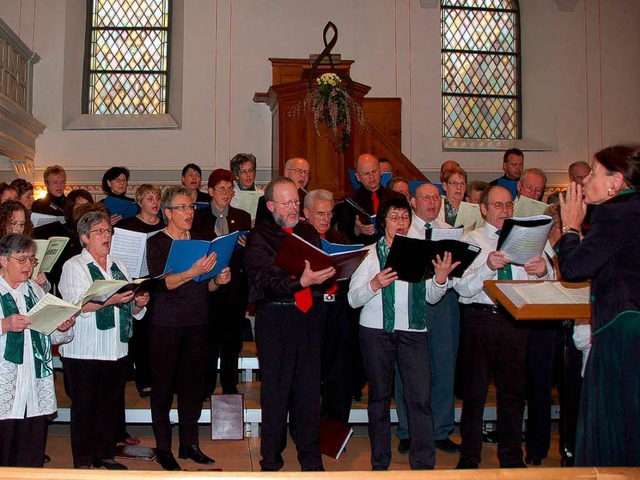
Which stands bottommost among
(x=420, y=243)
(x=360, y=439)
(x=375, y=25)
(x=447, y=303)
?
(x=360, y=439)

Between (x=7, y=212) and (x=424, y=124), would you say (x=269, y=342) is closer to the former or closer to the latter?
(x=7, y=212)

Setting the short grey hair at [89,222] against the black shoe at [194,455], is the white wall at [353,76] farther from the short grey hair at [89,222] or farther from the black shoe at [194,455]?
the black shoe at [194,455]

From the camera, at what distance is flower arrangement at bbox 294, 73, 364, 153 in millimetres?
Answer: 7285

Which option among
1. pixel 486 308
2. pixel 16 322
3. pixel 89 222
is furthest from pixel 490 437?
pixel 16 322

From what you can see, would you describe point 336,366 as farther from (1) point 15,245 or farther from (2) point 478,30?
(2) point 478,30

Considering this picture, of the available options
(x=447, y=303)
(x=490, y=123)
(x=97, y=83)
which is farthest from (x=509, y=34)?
(x=447, y=303)

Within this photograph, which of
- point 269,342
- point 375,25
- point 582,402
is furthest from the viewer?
point 375,25

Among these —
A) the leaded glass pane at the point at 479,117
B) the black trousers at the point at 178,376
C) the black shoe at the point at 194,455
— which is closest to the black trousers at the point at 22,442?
the black trousers at the point at 178,376

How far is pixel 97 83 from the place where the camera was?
1088 cm

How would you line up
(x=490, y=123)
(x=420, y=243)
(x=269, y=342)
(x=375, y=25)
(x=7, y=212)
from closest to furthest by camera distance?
(x=420, y=243)
(x=269, y=342)
(x=7, y=212)
(x=375, y=25)
(x=490, y=123)

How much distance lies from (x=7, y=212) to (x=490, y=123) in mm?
8613

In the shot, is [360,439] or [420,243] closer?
[420,243]

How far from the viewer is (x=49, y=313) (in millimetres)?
3348

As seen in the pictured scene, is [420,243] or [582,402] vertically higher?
[420,243]
